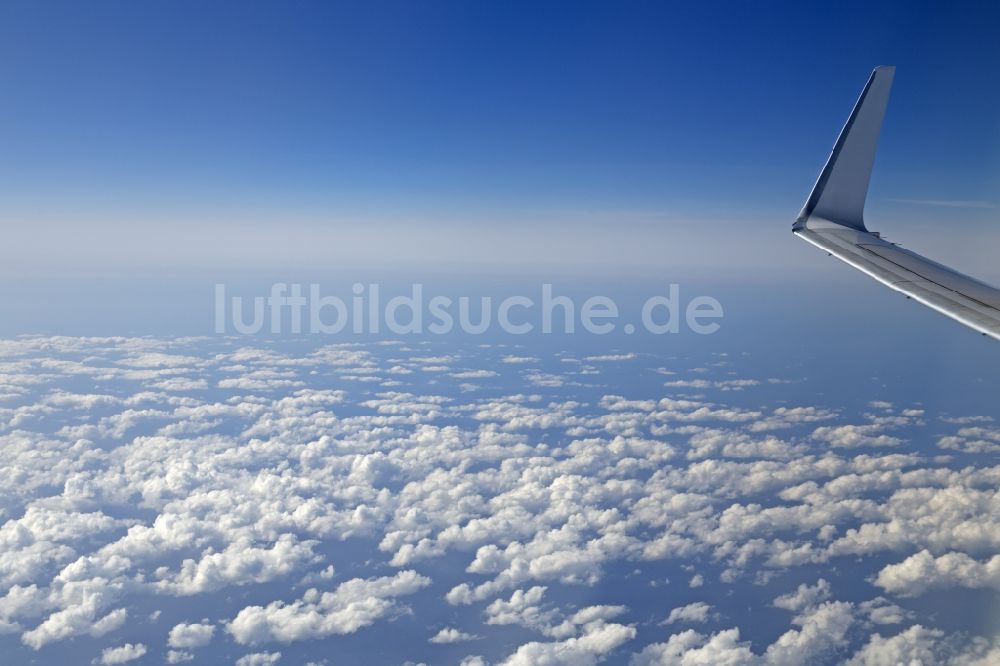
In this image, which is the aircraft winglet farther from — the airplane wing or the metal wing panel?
the metal wing panel

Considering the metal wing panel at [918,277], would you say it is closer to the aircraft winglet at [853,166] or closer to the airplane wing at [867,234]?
the airplane wing at [867,234]

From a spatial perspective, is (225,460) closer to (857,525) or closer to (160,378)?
(160,378)

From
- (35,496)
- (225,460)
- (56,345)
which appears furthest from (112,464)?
(56,345)

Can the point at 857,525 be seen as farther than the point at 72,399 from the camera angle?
No

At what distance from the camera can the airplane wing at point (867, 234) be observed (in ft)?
9.37

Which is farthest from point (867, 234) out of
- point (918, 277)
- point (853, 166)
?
point (918, 277)

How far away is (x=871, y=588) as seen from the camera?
61.3 ft

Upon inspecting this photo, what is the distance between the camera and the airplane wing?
286 centimetres

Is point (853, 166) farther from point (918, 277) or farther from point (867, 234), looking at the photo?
point (918, 277)

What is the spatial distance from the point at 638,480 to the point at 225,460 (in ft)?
98.0

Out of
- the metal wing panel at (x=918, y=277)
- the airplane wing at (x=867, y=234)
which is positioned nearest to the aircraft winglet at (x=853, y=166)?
the airplane wing at (x=867, y=234)

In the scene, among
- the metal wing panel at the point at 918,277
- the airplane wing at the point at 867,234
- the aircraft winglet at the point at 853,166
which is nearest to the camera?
the metal wing panel at the point at 918,277

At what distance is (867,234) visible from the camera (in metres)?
4.51

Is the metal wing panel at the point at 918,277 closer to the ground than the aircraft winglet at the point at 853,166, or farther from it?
closer to the ground
